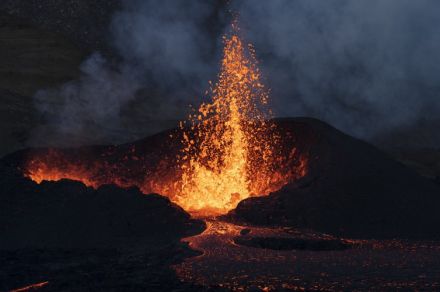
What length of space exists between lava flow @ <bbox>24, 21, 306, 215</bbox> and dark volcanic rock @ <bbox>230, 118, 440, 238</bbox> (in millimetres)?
1344

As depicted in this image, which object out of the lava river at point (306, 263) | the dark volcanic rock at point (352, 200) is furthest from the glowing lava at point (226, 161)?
the lava river at point (306, 263)

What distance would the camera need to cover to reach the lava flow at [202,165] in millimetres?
19656

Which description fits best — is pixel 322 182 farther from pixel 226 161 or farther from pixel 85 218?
pixel 85 218

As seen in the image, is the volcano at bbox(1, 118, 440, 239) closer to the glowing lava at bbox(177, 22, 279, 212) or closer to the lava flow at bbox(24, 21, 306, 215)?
the lava flow at bbox(24, 21, 306, 215)

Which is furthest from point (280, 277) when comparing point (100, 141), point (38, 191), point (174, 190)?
point (100, 141)

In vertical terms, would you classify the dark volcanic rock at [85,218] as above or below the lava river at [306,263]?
above

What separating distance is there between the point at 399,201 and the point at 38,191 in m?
9.49

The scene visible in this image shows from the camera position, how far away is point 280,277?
413 inches

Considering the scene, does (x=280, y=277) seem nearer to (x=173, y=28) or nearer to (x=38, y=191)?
(x=38, y=191)

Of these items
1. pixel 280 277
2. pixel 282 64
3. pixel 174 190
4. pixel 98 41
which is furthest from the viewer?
pixel 98 41

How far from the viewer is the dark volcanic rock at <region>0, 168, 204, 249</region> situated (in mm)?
14719

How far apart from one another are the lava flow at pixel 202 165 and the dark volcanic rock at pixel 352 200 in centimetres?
134

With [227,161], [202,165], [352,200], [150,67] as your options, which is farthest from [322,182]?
[150,67]

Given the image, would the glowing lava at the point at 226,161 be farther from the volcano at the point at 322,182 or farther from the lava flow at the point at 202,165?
the volcano at the point at 322,182
